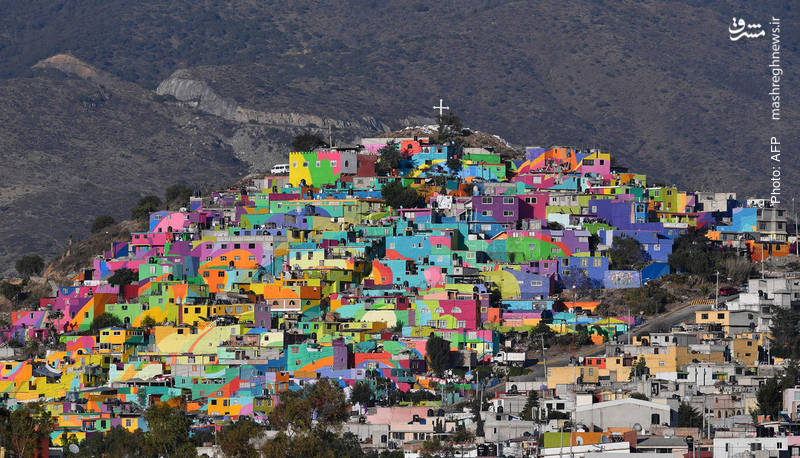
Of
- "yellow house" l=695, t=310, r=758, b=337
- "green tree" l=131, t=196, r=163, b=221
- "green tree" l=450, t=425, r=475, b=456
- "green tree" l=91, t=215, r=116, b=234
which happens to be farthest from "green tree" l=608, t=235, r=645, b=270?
"green tree" l=91, t=215, r=116, b=234

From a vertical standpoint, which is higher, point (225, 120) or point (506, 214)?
point (225, 120)

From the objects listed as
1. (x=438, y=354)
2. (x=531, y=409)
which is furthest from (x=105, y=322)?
(x=531, y=409)

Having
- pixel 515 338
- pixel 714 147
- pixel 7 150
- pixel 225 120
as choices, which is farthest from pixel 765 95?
pixel 515 338

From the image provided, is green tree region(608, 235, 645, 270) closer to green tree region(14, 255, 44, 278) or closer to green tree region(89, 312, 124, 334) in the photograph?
green tree region(89, 312, 124, 334)

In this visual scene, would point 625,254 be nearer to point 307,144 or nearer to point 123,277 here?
point 123,277

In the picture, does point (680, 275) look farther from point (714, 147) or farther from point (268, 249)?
point (714, 147)
